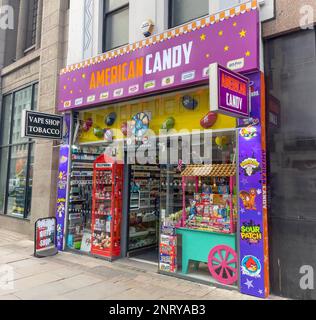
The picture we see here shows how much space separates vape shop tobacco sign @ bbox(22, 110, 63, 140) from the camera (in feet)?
26.3

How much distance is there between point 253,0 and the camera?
5.52 metres

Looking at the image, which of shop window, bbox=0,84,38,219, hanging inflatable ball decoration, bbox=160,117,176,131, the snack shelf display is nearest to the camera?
hanging inflatable ball decoration, bbox=160,117,176,131

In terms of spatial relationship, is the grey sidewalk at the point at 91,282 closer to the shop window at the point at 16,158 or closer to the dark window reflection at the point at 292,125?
the dark window reflection at the point at 292,125

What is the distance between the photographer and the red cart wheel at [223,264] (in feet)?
18.7

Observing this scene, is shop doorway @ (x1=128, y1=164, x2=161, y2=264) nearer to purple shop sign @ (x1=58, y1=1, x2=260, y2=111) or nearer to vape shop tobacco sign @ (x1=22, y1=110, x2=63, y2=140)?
purple shop sign @ (x1=58, y1=1, x2=260, y2=111)

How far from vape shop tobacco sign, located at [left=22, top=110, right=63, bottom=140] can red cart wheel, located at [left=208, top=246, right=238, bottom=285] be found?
530 cm

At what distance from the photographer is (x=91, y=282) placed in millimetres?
6016

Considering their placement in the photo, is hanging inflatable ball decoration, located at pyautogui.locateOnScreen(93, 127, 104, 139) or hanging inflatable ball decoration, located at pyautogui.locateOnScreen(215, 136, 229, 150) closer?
hanging inflatable ball decoration, located at pyautogui.locateOnScreen(215, 136, 229, 150)

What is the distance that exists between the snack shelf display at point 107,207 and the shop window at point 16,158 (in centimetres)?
392

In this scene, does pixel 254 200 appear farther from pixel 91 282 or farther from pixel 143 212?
pixel 143 212

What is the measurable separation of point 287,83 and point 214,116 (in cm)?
141

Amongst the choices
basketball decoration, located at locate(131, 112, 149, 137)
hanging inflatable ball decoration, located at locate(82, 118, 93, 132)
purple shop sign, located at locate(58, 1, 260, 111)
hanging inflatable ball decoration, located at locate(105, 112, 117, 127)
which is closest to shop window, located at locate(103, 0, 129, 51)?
purple shop sign, located at locate(58, 1, 260, 111)

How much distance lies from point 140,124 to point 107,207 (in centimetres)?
228

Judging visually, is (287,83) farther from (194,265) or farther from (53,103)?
(53,103)
